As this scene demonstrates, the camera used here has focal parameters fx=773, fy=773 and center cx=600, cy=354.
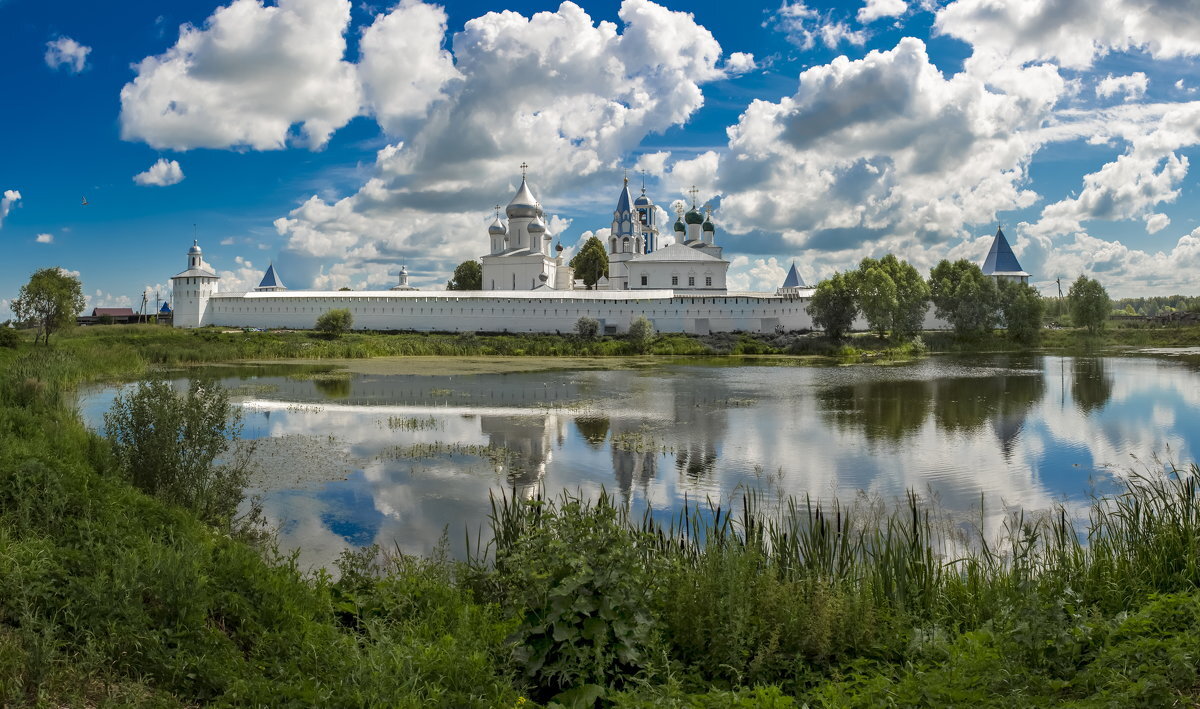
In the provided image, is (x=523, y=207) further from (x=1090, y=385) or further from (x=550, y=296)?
(x=1090, y=385)

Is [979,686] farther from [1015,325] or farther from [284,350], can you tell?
[1015,325]

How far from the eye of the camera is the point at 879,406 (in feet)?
49.7

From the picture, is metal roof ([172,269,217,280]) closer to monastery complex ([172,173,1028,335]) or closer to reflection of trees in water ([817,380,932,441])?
monastery complex ([172,173,1028,335])

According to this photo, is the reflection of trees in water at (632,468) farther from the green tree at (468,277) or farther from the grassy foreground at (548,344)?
the green tree at (468,277)

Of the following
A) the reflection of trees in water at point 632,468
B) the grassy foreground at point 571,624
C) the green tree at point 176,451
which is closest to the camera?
the grassy foreground at point 571,624

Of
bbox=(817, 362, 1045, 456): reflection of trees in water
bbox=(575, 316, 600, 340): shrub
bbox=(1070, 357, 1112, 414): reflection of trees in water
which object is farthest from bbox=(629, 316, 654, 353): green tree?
bbox=(1070, 357, 1112, 414): reflection of trees in water

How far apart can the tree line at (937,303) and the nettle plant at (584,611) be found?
1315 inches

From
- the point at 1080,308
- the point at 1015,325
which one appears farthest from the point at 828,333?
the point at 1080,308

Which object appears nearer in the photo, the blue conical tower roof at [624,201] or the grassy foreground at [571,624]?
the grassy foreground at [571,624]

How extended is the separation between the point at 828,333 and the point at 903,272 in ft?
22.4

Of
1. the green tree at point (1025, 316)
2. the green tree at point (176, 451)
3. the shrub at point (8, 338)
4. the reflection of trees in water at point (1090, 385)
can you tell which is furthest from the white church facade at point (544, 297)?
the green tree at point (176, 451)

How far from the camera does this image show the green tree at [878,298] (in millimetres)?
34344

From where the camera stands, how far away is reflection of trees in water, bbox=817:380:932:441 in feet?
40.5

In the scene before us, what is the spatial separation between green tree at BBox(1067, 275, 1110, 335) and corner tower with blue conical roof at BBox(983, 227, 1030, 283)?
405 inches
